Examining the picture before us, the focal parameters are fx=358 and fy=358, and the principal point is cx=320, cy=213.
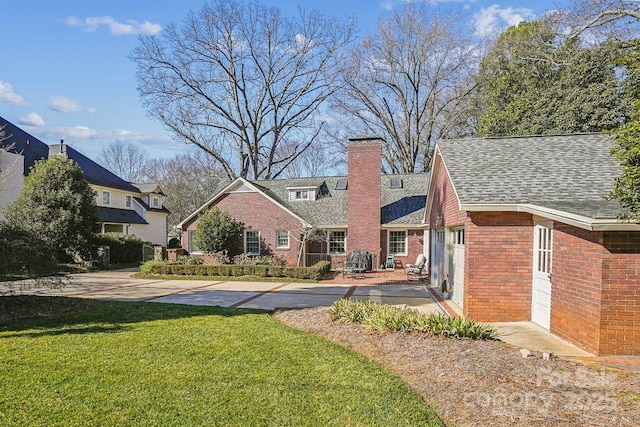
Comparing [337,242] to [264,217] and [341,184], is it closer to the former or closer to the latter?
[264,217]

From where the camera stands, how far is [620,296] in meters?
5.81

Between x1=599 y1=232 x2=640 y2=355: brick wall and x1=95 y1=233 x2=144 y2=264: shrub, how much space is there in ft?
80.6

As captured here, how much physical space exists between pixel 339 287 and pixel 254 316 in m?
5.93

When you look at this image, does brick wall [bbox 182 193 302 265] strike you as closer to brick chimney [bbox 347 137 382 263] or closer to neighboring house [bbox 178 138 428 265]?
neighboring house [bbox 178 138 428 265]

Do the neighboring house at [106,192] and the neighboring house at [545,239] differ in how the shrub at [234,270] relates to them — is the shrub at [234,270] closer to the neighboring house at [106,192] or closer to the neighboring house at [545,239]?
the neighboring house at [545,239]

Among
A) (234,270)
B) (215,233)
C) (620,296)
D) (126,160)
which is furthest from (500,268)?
(126,160)

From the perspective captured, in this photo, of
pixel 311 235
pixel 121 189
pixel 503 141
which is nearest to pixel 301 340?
pixel 503 141

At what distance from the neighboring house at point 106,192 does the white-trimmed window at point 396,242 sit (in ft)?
60.6

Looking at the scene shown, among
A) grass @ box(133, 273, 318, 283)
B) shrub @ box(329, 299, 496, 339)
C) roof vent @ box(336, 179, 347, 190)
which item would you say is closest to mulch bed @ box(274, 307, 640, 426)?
shrub @ box(329, 299, 496, 339)

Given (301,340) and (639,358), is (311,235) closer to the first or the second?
(301,340)

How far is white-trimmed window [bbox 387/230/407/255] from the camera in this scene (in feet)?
64.6

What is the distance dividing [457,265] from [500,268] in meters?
2.20

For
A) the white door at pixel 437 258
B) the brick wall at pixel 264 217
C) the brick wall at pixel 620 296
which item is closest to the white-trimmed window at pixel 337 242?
the brick wall at pixel 264 217

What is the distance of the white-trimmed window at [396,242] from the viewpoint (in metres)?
19.7
